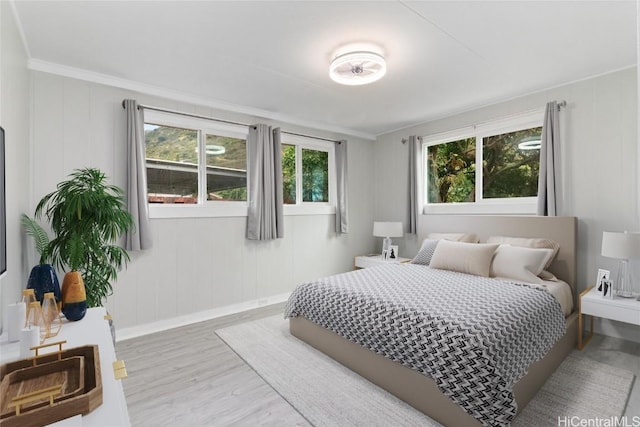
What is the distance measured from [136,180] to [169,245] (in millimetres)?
773

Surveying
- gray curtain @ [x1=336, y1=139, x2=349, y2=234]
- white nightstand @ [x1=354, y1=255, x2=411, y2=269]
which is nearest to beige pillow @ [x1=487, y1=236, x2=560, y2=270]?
white nightstand @ [x1=354, y1=255, x2=411, y2=269]

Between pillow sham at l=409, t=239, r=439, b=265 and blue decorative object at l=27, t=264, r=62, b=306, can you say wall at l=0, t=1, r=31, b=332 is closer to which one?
blue decorative object at l=27, t=264, r=62, b=306

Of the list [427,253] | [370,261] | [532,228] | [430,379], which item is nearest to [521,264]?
[532,228]

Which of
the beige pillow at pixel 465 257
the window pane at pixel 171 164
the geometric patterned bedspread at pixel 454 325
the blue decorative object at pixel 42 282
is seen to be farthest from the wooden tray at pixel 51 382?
the beige pillow at pixel 465 257

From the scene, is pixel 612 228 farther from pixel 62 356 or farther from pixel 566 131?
pixel 62 356

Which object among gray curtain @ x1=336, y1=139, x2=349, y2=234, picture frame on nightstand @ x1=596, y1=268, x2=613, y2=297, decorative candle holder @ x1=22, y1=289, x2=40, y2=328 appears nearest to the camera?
decorative candle holder @ x1=22, y1=289, x2=40, y2=328

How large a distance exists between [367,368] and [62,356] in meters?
1.85

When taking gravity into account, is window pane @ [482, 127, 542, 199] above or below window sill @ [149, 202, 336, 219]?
above

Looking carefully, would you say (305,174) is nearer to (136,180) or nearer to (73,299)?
(136,180)

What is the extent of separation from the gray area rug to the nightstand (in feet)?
1.28

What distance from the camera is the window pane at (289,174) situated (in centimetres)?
445

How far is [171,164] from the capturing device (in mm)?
3549

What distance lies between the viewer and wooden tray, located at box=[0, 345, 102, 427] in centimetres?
84

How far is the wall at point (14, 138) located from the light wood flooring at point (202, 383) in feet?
3.25
